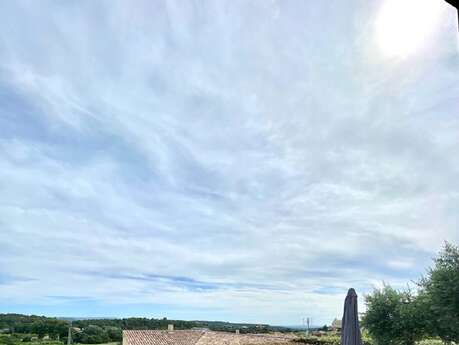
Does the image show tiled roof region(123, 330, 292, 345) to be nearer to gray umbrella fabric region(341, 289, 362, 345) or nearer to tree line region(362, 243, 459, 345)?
tree line region(362, 243, 459, 345)

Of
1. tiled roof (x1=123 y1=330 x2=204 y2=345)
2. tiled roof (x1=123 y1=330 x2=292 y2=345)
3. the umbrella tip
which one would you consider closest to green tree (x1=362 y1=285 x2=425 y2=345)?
tiled roof (x1=123 y1=330 x2=292 y2=345)

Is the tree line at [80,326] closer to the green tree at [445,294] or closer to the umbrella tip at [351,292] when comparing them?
the umbrella tip at [351,292]

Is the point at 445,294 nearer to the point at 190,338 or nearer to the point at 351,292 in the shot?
the point at 351,292

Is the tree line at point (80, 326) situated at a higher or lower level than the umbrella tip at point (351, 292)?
lower

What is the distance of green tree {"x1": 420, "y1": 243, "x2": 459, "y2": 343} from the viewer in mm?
12133

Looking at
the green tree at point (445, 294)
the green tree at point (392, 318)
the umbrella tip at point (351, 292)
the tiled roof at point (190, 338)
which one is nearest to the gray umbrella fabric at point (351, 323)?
the umbrella tip at point (351, 292)

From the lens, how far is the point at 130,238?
2058 centimetres

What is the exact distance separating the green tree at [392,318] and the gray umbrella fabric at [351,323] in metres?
12.3

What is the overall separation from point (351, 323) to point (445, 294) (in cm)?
970

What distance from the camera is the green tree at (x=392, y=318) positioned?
15289 millimetres

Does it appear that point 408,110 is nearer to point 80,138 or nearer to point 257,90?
point 257,90

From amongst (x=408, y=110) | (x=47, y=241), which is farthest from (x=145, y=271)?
(x=408, y=110)

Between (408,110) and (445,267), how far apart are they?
752cm

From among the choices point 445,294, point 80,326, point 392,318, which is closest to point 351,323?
point 445,294
